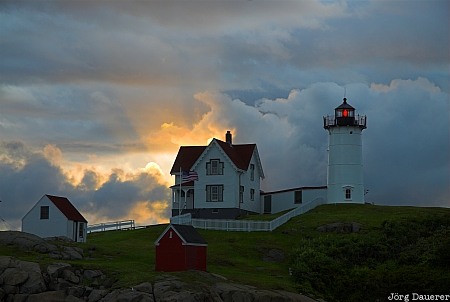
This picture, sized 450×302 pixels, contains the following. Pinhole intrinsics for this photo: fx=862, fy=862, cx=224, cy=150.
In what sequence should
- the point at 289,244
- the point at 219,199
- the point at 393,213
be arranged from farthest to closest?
the point at 219,199 → the point at 393,213 → the point at 289,244

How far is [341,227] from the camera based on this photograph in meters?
69.9

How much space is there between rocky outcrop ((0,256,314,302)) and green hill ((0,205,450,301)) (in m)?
1.18

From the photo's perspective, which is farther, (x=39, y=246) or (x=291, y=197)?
(x=291, y=197)

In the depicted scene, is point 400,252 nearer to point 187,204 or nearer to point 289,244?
point 289,244

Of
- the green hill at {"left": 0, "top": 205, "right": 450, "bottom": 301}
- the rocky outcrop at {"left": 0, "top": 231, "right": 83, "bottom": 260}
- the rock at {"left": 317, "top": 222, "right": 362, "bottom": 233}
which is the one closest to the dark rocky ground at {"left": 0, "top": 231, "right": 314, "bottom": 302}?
the green hill at {"left": 0, "top": 205, "right": 450, "bottom": 301}

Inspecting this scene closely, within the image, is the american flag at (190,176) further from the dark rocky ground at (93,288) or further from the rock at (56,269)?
the rock at (56,269)

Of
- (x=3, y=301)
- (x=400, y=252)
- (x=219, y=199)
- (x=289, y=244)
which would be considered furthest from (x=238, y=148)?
(x=3, y=301)

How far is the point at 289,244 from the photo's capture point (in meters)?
66.9

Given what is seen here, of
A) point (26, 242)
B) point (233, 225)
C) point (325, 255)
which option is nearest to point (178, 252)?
point (26, 242)

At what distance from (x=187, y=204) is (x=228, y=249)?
18.7 metres

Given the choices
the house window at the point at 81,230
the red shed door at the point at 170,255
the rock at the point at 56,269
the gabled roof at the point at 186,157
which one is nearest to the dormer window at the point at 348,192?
the gabled roof at the point at 186,157

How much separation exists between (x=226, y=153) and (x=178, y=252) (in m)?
26.9

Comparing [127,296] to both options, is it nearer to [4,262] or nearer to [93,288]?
[93,288]

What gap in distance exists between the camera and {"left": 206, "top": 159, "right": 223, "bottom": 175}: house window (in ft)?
267
